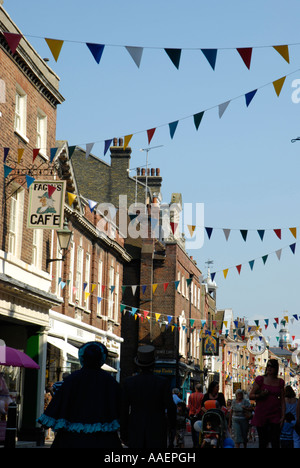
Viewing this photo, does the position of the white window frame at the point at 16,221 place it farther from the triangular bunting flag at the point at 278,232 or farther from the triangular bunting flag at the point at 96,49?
the triangular bunting flag at the point at 96,49

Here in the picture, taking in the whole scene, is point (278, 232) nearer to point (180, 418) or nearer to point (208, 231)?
point (208, 231)

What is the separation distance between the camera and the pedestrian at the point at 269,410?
435 inches

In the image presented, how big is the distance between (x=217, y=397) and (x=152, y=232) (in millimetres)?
29564

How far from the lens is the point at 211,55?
12.5 m

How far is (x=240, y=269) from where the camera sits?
82.0 feet

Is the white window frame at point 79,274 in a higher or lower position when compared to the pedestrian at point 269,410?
higher

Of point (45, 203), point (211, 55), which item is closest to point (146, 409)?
point (211, 55)

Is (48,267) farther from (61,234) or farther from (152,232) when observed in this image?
(152,232)

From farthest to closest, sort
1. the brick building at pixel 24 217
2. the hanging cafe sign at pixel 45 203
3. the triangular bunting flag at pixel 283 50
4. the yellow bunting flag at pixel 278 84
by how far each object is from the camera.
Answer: the hanging cafe sign at pixel 45 203, the brick building at pixel 24 217, the yellow bunting flag at pixel 278 84, the triangular bunting flag at pixel 283 50

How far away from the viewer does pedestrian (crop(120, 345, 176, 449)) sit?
23.0 ft

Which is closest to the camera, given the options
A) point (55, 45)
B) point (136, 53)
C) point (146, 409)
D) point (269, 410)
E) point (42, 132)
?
point (146, 409)

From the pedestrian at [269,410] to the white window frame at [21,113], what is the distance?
1116 centimetres

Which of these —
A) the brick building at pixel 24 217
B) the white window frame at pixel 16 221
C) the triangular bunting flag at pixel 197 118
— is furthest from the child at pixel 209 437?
the white window frame at pixel 16 221

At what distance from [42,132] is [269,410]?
1343 cm
